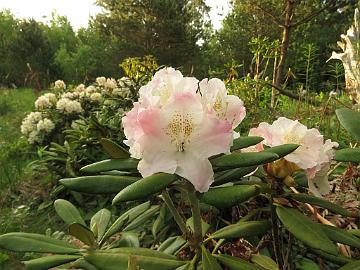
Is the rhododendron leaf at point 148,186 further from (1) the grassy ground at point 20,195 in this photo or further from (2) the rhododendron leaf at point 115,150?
(1) the grassy ground at point 20,195

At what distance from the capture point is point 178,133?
2.71 feet

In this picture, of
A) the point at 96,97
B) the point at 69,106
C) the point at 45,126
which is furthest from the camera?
the point at 96,97

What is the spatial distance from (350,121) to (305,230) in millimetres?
285

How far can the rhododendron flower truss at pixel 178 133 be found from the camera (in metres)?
0.80

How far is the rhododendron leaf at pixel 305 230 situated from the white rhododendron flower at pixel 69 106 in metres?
4.12

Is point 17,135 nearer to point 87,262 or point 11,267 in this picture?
point 11,267

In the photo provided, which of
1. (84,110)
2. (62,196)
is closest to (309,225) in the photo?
(62,196)

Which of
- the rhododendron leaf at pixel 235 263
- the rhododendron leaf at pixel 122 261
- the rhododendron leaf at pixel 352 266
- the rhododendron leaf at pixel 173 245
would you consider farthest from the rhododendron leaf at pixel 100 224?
the rhododendron leaf at pixel 352 266

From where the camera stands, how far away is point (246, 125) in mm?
3158

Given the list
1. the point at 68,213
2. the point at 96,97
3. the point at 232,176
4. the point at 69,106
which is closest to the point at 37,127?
the point at 69,106

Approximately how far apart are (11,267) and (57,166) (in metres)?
1.18

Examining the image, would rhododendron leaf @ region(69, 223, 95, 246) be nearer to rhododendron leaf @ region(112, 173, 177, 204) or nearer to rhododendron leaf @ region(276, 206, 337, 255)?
rhododendron leaf @ region(112, 173, 177, 204)

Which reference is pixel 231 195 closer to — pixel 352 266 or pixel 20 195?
pixel 352 266

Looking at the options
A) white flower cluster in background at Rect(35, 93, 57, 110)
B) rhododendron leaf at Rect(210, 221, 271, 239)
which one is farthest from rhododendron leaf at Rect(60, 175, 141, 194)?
white flower cluster in background at Rect(35, 93, 57, 110)
